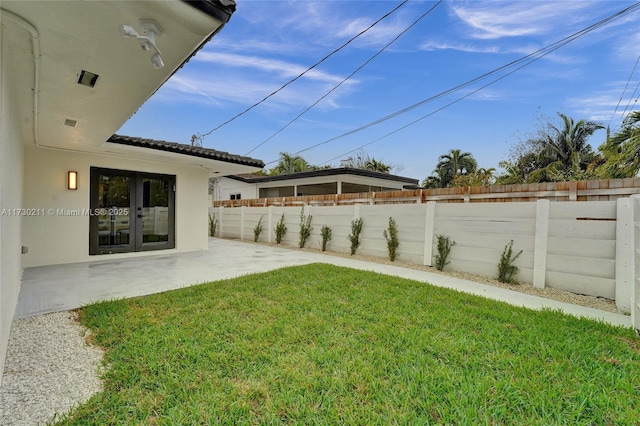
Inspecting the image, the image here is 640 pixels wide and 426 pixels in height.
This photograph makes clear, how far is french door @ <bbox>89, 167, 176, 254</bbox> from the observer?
25.1 feet

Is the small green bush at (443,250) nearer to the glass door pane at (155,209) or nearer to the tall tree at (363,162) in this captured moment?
the glass door pane at (155,209)

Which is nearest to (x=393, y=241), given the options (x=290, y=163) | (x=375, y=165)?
(x=375, y=165)

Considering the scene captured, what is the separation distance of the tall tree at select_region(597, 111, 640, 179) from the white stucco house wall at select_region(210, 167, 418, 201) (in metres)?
9.12

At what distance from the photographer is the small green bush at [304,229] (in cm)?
1037

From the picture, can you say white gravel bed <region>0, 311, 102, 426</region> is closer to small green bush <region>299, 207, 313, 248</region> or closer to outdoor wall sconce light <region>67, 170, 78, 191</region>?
outdoor wall sconce light <region>67, 170, 78, 191</region>

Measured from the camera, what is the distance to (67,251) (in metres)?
7.17

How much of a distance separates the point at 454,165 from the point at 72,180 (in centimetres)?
3200

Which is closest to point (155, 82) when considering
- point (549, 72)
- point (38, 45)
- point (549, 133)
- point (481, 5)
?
point (38, 45)

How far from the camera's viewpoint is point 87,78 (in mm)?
3322

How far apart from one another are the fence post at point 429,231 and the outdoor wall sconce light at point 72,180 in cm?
887

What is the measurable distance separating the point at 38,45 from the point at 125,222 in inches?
256

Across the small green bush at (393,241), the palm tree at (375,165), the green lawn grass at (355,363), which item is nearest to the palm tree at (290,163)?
the palm tree at (375,165)

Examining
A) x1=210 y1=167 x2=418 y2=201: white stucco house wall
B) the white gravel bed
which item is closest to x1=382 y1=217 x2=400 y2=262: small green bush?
the white gravel bed

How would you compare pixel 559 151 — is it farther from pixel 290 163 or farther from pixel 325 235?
pixel 290 163
